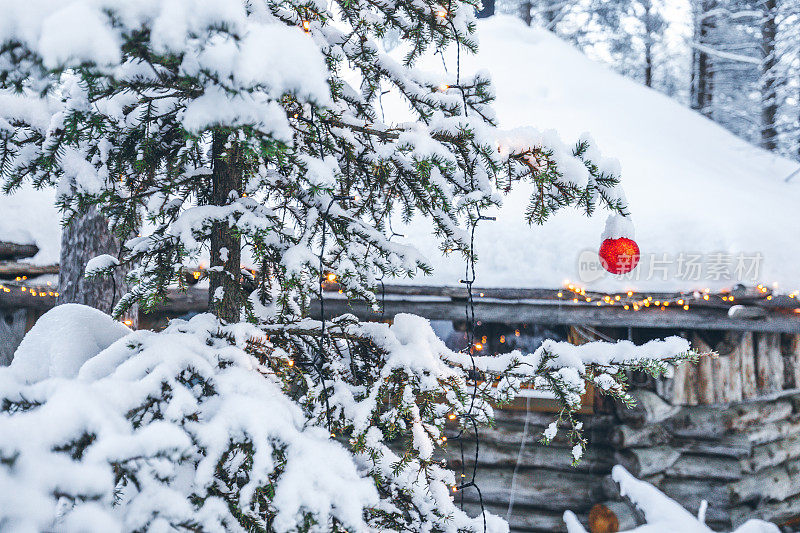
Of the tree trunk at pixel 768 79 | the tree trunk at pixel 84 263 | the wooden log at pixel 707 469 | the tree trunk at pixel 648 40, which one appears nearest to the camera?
the tree trunk at pixel 84 263

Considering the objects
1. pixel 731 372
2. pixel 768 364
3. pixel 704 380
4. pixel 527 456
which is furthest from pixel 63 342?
pixel 768 364

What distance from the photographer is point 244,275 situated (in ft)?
7.27

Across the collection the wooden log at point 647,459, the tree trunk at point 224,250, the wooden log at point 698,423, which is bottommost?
the wooden log at point 647,459

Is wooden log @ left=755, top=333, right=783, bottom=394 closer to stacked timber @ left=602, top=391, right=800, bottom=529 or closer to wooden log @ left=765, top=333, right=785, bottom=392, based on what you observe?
wooden log @ left=765, top=333, right=785, bottom=392

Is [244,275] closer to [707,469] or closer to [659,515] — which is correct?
[659,515]

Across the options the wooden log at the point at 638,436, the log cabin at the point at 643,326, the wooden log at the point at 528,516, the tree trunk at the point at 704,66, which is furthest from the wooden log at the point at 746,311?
the tree trunk at the point at 704,66

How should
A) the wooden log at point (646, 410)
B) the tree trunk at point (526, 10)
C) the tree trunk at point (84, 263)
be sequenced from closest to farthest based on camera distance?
the tree trunk at point (84, 263)
the wooden log at point (646, 410)
the tree trunk at point (526, 10)

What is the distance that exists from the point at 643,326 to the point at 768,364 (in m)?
1.78

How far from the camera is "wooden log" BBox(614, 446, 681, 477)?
5.12 meters

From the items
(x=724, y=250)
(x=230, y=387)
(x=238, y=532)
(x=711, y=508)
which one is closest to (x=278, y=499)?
(x=238, y=532)

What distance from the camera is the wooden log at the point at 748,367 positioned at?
5.29m

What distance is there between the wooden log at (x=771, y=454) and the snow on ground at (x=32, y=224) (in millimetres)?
8355

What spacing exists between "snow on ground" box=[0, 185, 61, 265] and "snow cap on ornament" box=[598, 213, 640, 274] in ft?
18.3

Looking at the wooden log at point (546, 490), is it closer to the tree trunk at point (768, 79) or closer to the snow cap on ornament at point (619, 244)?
the snow cap on ornament at point (619, 244)
